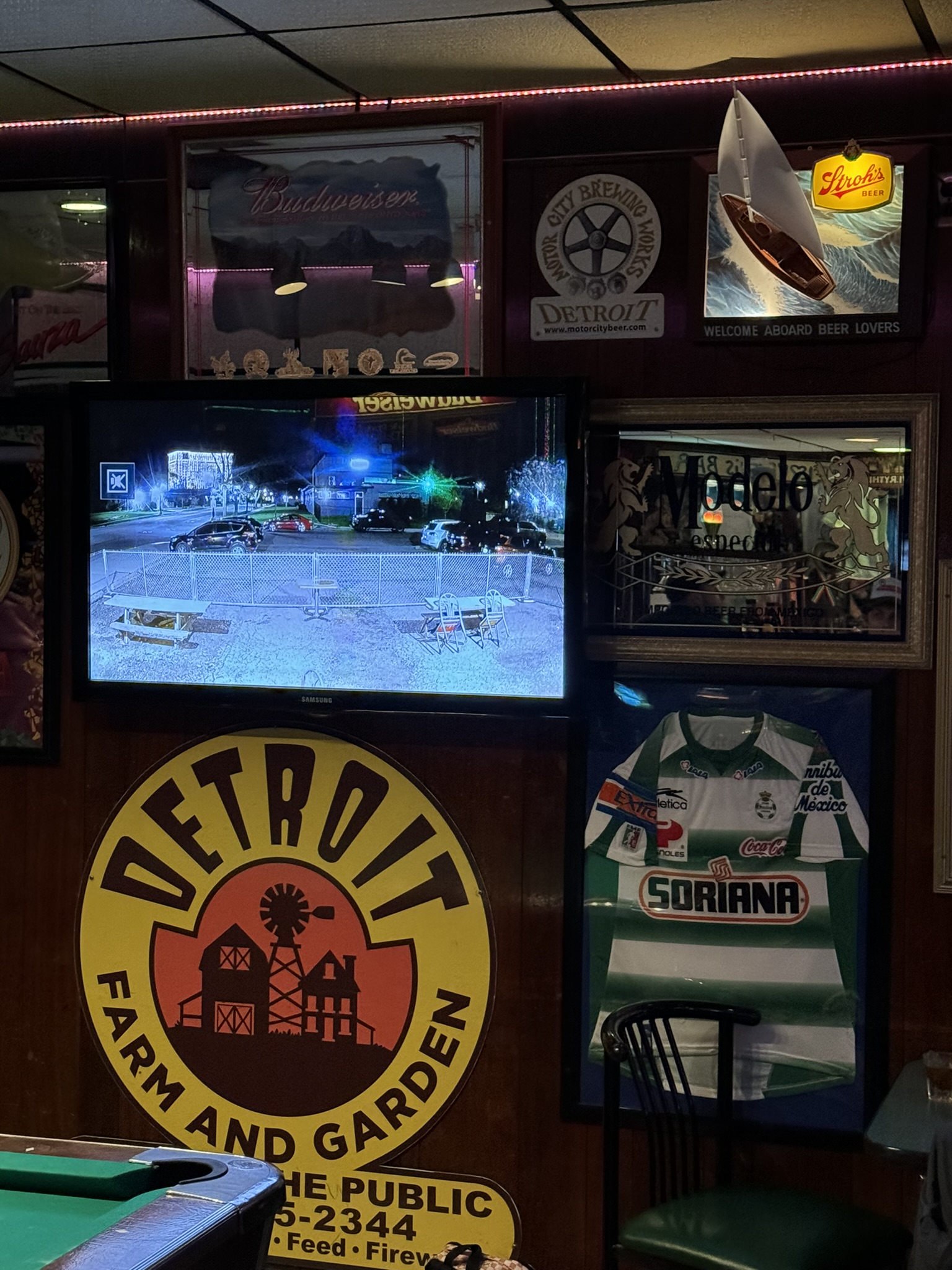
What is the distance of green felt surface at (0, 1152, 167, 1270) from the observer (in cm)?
246

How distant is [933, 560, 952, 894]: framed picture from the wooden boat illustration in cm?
93

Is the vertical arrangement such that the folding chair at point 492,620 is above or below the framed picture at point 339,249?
below

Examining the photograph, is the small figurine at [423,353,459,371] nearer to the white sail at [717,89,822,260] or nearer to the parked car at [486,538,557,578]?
the parked car at [486,538,557,578]

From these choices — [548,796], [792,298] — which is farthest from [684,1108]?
[792,298]

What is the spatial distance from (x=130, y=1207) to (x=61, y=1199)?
0.19 metres

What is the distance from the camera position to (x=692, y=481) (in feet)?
13.1

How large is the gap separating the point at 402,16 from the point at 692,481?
1421 mm

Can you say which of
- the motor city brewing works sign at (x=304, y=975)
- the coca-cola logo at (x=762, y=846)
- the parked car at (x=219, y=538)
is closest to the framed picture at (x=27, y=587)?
the motor city brewing works sign at (x=304, y=975)

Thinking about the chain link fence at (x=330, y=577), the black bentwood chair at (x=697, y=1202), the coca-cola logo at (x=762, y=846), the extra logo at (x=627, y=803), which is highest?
the chain link fence at (x=330, y=577)

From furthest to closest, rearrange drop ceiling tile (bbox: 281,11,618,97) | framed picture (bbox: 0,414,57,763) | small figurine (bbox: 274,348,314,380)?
framed picture (bbox: 0,414,57,763), small figurine (bbox: 274,348,314,380), drop ceiling tile (bbox: 281,11,618,97)

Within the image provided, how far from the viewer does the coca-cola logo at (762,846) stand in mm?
3982

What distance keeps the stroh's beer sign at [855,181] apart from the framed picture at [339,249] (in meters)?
0.91

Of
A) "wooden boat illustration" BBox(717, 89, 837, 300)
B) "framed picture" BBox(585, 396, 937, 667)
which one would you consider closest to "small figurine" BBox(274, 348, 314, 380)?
"framed picture" BBox(585, 396, 937, 667)

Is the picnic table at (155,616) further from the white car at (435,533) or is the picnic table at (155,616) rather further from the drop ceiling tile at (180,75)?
the drop ceiling tile at (180,75)
